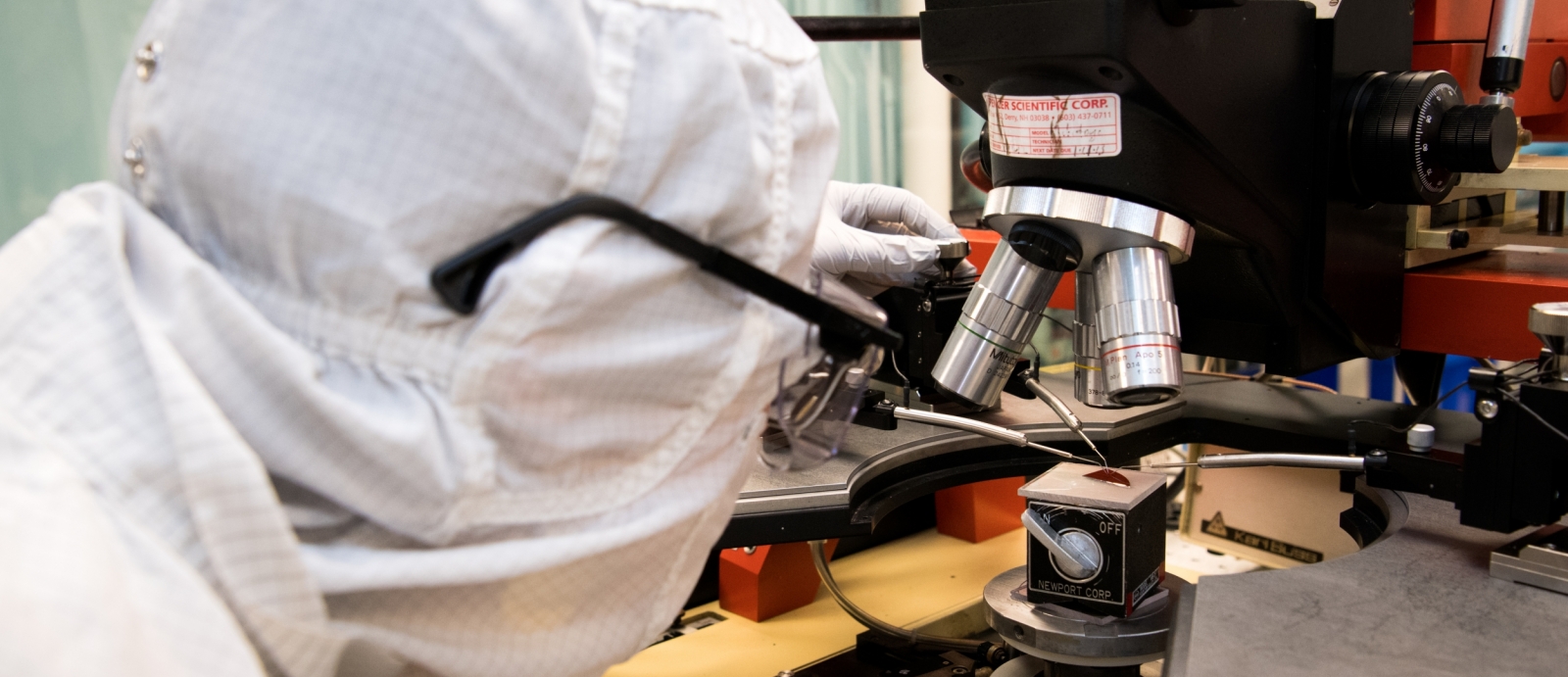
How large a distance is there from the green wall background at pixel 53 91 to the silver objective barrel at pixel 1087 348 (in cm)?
123

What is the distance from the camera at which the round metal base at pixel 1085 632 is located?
82cm

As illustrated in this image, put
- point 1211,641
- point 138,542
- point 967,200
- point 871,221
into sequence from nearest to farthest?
point 138,542
point 1211,641
point 871,221
point 967,200

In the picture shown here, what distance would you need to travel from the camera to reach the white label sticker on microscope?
0.76 metres

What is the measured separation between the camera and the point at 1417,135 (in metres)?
0.86

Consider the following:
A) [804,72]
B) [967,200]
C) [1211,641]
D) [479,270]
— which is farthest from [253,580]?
[967,200]

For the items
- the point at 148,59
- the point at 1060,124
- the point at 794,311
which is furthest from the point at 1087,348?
the point at 148,59

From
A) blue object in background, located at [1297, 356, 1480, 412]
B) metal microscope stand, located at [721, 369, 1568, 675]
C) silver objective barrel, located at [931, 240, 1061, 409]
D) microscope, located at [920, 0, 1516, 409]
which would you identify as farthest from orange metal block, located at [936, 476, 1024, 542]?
blue object in background, located at [1297, 356, 1480, 412]

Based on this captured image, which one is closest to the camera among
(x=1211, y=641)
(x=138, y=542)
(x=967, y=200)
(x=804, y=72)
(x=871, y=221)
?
(x=138, y=542)

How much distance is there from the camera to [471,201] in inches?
16.8

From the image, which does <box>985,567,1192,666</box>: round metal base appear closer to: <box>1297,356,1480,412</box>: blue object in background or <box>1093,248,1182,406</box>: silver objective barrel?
<box>1093,248,1182,406</box>: silver objective barrel

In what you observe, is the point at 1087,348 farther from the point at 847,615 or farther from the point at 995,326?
the point at 847,615

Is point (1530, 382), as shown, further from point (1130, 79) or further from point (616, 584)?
point (616, 584)

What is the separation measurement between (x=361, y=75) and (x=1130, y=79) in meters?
0.52

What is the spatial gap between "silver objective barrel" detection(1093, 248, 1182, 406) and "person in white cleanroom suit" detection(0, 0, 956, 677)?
14.6 inches
